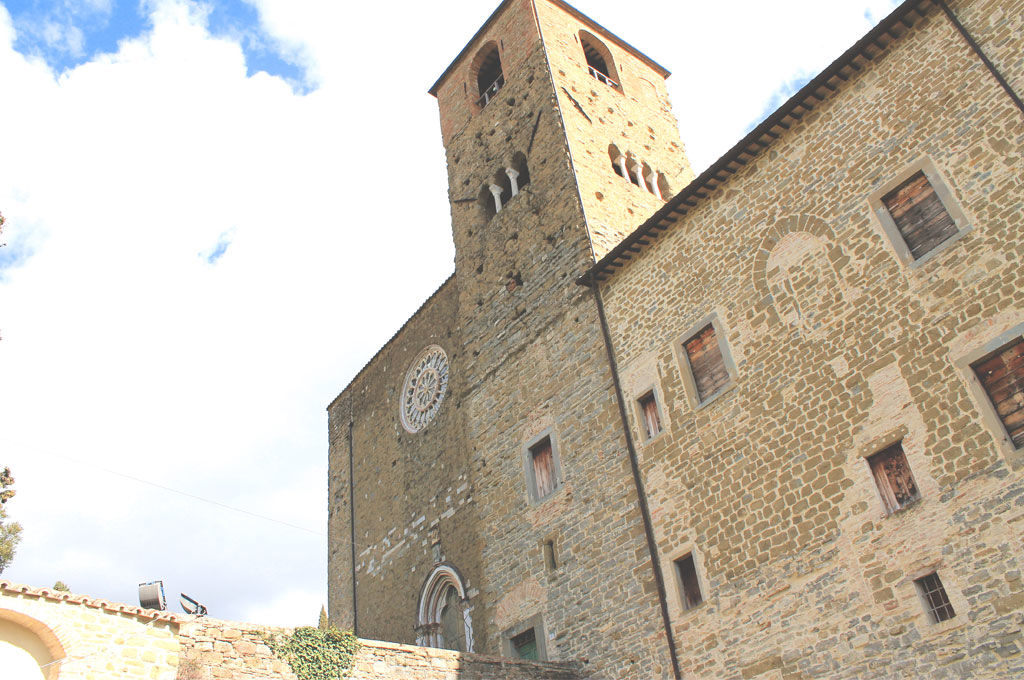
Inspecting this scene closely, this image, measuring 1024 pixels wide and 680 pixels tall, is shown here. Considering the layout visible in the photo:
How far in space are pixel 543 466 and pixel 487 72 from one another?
502 inches

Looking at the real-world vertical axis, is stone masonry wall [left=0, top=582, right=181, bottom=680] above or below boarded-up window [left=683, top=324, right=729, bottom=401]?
below

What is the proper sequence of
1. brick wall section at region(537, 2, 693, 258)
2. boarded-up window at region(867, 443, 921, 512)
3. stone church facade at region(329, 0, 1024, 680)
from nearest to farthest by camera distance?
stone church facade at region(329, 0, 1024, 680), boarded-up window at region(867, 443, 921, 512), brick wall section at region(537, 2, 693, 258)

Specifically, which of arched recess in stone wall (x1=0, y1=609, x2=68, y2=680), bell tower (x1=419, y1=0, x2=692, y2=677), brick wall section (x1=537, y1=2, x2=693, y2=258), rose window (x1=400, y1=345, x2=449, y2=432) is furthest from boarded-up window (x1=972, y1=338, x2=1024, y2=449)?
rose window (x1=400, y1=345, x2=449, y2=432)

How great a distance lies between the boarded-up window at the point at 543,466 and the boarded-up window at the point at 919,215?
7.02 m

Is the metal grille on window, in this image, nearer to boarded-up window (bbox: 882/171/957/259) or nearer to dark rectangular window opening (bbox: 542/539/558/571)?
dark rectangular window opening (bbox: 542/539/558/571)

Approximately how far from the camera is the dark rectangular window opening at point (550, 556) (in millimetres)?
13914

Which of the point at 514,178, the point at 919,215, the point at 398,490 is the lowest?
the point at 919,215

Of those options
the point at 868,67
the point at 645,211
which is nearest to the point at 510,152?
the point at 645,211

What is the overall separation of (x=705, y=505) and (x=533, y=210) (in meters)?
8.18

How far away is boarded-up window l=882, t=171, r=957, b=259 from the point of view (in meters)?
10.1

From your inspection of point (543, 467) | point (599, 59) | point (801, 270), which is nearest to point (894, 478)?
point (801, 270)

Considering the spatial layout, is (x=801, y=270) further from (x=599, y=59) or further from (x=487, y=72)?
(x=487, y=72)

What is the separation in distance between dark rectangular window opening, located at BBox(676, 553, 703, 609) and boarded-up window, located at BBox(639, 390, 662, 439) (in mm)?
2064

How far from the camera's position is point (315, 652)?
1067cm
